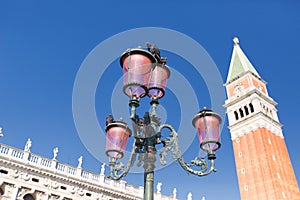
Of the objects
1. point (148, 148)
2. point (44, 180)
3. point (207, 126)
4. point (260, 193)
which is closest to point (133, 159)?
point (148, 148)

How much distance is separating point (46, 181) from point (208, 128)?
16241 mm

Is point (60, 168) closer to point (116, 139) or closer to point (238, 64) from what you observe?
point (116, 139)

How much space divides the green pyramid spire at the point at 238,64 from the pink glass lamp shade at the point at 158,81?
41.2 meters

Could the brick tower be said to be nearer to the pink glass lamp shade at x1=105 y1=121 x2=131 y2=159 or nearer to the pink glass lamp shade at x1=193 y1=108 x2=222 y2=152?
the pink glass lamp shade at x1=193 y1=108 x2=222 y2=152

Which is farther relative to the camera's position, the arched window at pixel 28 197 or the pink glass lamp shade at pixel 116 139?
the arched window at pixel 28 197

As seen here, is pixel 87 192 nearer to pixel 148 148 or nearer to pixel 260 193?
pixel 148 148

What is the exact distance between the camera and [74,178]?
2009cm

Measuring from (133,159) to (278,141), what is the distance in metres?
38.6

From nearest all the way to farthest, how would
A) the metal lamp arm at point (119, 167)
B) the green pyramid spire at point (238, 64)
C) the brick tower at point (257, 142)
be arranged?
1. the metal lamp arm at point (119, 167)
2. the brick tower at point (257, 142)
3. the green pyramid spire at point (238, 64)

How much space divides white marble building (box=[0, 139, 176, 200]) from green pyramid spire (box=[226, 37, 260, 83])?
100 ft

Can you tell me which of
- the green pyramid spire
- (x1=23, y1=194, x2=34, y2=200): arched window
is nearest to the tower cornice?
the green pyramid spire

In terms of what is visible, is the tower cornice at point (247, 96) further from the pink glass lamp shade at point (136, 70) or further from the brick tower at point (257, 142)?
the pink glass lamp shade at point (136, 70)

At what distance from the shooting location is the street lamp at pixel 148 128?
5.03 meters

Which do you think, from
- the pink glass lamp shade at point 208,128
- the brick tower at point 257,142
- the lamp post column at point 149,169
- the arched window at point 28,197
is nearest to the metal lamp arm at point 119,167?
the lamp post column at point 149,169
